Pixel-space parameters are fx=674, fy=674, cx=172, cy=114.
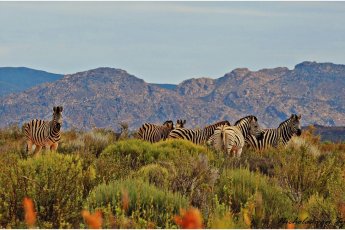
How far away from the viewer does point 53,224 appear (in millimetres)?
9695

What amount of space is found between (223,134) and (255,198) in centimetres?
1029

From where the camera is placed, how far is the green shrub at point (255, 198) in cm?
1053

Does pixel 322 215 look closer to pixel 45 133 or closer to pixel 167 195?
pixel 167 195

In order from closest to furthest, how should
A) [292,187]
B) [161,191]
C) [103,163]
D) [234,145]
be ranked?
[161,191] < [292,187] < [103,163] < [234,145]

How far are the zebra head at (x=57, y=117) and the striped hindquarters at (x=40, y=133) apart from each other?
12.3 inches

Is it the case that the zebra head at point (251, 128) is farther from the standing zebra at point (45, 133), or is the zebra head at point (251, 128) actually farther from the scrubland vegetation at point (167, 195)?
the scrubland vegetation at point (167, 195)

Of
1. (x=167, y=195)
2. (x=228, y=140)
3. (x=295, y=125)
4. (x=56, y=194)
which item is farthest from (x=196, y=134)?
(x=56, y=194)

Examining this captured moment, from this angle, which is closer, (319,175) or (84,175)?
(84,175)

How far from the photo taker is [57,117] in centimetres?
2300

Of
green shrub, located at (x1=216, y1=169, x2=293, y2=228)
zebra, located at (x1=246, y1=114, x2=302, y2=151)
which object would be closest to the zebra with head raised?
zebra, located at (x1=246, y1=114, x2=302, y2=151)

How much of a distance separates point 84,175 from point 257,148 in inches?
503

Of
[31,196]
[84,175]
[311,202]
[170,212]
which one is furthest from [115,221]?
[311,202]

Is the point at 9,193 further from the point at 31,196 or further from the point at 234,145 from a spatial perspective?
the point at 234,145

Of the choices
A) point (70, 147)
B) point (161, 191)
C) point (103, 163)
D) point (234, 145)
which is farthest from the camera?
point (70, 147)
